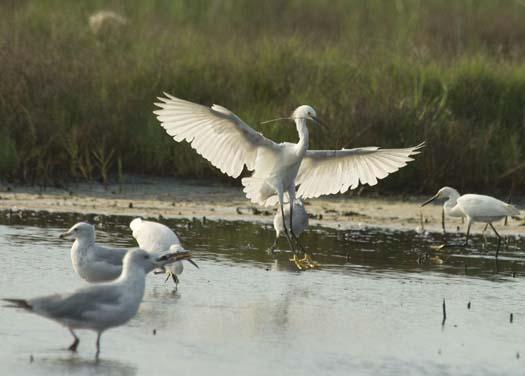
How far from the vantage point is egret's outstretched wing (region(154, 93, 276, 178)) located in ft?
35.1

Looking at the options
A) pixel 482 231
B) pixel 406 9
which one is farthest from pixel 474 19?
pixel 482 231

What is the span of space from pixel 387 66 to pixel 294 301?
310 inches

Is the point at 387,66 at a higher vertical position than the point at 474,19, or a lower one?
lower

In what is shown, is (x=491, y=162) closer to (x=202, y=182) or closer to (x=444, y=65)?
(x=444, y=65)

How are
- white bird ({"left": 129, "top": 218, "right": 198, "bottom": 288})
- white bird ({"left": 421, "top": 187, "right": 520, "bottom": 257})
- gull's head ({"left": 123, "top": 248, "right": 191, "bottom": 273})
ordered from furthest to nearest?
white bird ({"left": 421, "top": 187, "right": 520, "bottom": 257})
white bird ({"left": 129, "top": 218, "right": 198, "bottom": 288})
gull's head ({"left": 123, "top": 248, "right": 191, "bottom": 273})

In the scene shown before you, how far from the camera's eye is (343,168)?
1168 cm

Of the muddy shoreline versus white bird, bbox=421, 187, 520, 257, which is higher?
white bird, bbox=421, 187, 520, 257

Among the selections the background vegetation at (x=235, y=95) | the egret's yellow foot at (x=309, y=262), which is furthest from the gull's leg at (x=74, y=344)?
the background vegetation at (x=235, y=95)

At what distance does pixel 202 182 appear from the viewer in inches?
583

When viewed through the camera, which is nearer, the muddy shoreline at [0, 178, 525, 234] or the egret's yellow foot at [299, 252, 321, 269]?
the egret's yellow foot at [299, 252, 321, 269]

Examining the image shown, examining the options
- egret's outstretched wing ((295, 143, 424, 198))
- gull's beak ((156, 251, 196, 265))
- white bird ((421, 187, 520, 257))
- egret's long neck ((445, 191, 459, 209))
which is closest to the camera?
gull's beak ((156, 251, 196, 265))

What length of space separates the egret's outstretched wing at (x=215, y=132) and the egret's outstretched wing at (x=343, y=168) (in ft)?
2.13

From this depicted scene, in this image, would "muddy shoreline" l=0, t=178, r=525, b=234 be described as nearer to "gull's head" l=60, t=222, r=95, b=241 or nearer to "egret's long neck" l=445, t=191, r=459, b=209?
"egret's long neck" l=445, t=191, r=459, b=209

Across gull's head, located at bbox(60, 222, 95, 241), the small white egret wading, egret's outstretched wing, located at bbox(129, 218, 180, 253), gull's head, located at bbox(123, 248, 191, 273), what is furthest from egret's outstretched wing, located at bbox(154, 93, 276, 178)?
gull's head, located at bbox(123, 248, 191, 273)
